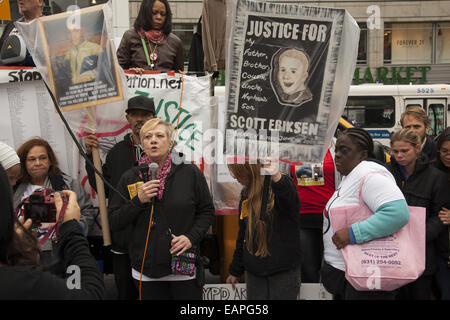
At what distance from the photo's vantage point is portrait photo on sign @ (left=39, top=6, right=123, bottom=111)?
3500mm

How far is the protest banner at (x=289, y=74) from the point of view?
2840 millimetres

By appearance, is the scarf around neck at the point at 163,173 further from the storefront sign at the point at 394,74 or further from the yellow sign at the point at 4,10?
the storefront sign at the point at 394,74

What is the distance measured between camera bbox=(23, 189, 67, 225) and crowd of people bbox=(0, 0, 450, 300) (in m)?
0.06


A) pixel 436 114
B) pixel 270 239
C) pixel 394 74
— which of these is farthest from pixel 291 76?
pixel 394 74

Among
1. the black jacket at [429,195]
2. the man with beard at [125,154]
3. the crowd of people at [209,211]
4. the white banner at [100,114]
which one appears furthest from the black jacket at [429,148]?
the man with beard at [125,154]

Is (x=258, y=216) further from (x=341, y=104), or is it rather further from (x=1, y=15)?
(x=1, y=15)

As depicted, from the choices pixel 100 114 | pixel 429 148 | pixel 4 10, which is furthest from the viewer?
pixel 4 10

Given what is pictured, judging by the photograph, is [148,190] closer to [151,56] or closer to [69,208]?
[69,208]

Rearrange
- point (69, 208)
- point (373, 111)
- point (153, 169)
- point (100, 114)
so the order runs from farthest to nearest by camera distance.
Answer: point (373, 111) < point (100, 114) < point (153, 169) < point (69, 208)

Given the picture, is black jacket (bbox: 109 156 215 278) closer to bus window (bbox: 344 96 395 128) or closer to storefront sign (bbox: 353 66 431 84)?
bus window (bbox: 344 96 395 128)

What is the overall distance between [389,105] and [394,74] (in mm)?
10114

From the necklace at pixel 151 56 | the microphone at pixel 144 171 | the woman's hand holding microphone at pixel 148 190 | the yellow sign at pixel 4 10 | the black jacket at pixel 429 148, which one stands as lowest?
the black jacket at pixel 429 148

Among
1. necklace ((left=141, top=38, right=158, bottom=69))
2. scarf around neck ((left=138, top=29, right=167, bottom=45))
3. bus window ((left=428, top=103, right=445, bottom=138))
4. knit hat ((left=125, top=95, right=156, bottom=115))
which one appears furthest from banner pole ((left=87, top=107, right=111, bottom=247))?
bus window ((left=428, top=103, right=445, bottom=138))

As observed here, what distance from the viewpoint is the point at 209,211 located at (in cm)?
322
